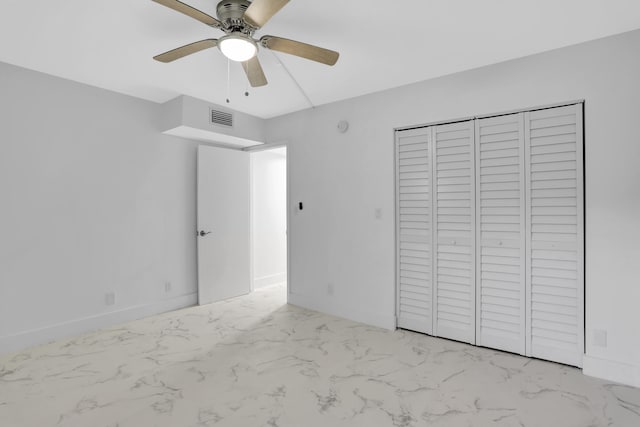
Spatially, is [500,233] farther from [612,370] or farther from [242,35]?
[242,35]

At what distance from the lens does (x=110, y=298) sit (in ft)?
10.8

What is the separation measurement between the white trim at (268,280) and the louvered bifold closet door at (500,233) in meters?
2.96

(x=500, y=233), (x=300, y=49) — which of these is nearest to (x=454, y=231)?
(x=500, y=233)

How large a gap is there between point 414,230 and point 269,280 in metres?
2.59

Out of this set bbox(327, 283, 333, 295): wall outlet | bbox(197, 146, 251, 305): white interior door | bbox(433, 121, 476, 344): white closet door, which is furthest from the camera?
bbox(197, 146, 251, 305): white interior door

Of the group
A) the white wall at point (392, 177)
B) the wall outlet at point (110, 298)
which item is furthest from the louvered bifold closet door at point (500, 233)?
the wall outlet at point (110, 298)

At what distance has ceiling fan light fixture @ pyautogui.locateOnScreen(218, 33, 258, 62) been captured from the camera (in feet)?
6.12

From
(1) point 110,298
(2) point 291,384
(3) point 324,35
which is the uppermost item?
(3) point 324,35

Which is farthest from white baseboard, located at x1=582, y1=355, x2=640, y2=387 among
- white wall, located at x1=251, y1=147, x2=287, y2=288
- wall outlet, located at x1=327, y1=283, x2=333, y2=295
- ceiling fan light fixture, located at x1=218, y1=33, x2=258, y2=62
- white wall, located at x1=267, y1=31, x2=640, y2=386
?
white wall, located at x1=251, y1=147, x2=287, y2=288

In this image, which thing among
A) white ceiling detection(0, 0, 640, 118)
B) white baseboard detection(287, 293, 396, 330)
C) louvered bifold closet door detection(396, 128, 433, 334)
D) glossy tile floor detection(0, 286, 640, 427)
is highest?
white ceiling detection(0, 0, 640, 118)

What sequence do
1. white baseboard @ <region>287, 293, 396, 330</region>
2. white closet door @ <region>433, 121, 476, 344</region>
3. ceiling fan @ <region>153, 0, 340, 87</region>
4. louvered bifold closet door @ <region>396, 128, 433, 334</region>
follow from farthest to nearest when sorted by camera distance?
white baseboard @ <region>287, 293, 396, 330</region> → louvered bifold closet door @ <region>396, 128, 433, 334</region> → white closet door @ <region>433, 121, 476, 344</region> → ceiling fan @ <region>153, 0, 340, 87</region>

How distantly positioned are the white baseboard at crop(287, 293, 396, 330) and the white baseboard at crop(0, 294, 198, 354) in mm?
1266

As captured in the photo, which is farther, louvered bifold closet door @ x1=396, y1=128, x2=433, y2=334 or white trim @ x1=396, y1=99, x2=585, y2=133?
louvered bifold closet door @ x1=396, y1=128, x2=433, y2=334

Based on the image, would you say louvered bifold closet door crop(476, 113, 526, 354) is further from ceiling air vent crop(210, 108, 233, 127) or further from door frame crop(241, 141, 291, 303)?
ceiling air vent crop(210, 108, 233, 127)
